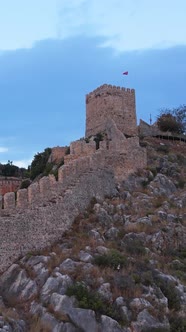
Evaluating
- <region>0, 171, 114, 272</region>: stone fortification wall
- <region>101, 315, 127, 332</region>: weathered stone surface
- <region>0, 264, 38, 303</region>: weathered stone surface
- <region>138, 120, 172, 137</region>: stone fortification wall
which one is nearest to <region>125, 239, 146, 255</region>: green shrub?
<region>0, 171, 114, 272</region>: stone fortification wall

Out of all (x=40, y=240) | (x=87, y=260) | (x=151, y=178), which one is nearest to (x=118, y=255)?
(x=87, y=260)

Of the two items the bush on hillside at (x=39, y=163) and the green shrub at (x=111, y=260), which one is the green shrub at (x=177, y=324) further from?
the bush on hillside at (x=39, y=163)

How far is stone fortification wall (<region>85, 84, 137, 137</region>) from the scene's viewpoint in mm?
35688

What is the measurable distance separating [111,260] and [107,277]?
1024 mm

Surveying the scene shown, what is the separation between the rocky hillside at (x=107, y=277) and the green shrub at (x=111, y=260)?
3cm

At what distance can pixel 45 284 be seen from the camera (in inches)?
736

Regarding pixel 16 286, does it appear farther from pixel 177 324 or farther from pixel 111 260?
pixel 177 324

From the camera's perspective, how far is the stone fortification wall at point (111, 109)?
117 ft

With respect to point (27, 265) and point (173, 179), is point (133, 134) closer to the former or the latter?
point (173, 179)

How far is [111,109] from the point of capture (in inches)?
1404

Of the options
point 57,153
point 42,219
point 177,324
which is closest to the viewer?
point 177,324

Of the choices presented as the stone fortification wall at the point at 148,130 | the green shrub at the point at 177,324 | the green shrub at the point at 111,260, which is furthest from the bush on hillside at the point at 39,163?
the green shrub at the point at 177,324

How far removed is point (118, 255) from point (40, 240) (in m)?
2.95

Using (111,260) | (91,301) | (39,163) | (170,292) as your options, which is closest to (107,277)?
(111,260)
